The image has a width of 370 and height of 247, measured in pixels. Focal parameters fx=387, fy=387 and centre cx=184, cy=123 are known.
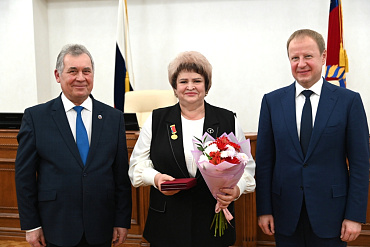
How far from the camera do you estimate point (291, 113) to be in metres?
1.97

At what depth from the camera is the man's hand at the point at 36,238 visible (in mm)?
1901

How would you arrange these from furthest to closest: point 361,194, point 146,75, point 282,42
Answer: point 146,75 → point 282,42 → point 361,194

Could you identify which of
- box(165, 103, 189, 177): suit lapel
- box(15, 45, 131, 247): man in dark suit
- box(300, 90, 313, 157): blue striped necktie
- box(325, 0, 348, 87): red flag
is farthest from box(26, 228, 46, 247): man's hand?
box(325, 0, 348, 87): red flag

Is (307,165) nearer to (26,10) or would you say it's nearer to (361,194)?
(361,194)

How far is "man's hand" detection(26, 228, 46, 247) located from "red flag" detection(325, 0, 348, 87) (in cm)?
412

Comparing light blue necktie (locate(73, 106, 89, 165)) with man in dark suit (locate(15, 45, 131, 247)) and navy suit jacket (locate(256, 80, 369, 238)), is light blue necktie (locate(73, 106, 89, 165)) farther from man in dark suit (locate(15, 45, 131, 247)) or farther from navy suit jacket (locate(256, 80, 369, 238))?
navy suit jacket (locate(256, 80, 369, 238))

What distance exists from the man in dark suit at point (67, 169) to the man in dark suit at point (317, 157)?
2.96 feet

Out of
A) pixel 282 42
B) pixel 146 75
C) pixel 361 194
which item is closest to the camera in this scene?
pixel 361 194

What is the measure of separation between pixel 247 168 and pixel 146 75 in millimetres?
4317

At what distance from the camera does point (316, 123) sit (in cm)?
190

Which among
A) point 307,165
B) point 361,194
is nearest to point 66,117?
point 307,165

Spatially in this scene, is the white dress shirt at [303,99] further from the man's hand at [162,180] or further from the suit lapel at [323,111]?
the man's hand at [162,180]

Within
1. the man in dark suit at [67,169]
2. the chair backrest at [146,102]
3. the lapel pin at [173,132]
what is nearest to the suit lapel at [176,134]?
the lapel pin at [173,132]

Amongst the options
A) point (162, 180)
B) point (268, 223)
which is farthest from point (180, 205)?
point (268, 223)
